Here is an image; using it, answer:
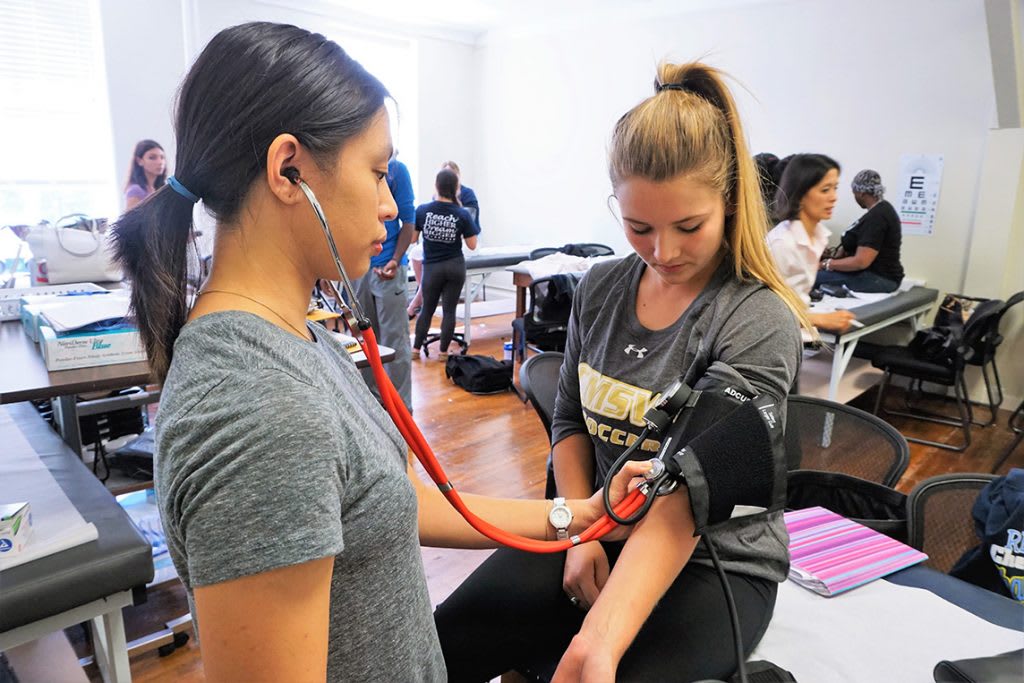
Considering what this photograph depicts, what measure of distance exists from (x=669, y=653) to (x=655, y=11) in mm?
5727

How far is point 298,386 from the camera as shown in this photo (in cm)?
58

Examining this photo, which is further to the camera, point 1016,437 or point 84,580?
point 1016,437

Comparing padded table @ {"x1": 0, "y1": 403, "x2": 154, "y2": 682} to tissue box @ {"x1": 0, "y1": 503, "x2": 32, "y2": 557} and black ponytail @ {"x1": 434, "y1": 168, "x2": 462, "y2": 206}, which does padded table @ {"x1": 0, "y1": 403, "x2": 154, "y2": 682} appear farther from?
black ponytail @ {"x1": 434, "y1": 168, "x2": 462, "y2": 206}

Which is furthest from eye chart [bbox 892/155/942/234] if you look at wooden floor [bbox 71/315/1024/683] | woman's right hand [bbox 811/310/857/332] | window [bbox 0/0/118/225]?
window [bbox 0/0/118/225]

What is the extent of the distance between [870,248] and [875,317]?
685 millimetres

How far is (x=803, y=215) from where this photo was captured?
9.87 feet

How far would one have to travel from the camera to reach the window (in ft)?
14.4

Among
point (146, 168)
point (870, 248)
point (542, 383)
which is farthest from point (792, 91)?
point (146, 168)

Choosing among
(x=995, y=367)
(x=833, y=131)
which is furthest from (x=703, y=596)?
(x=833, y=131)

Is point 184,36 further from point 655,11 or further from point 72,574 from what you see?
point 72,574

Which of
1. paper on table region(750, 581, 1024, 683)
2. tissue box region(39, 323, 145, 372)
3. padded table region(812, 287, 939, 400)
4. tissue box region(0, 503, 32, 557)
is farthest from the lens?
padded table region(812, 287, 939, 400)

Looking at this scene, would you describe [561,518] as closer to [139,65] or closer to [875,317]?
[875,317]

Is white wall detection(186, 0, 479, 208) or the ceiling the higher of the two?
the ceiling

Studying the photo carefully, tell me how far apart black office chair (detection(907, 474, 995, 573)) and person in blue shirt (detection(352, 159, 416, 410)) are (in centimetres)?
238
